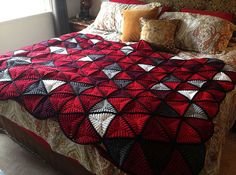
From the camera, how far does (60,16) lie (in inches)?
130

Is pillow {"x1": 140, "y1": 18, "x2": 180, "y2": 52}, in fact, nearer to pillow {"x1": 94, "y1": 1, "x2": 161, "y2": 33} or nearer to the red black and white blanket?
the red black and white blanket

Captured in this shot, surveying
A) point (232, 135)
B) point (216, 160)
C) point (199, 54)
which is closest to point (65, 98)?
point (216, 160)

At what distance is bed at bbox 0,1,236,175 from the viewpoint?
1.08m

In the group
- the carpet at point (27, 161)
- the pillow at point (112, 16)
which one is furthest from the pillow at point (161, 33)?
the carpet at point (27, 161)

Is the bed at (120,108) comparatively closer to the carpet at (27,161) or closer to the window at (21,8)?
the carpet at (27,161)

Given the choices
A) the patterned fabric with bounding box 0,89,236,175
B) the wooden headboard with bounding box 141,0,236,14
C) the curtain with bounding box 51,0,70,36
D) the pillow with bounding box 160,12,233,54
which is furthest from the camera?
the curtain with bounding box 51,0,70,36

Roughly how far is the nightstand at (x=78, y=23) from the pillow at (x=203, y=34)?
1.52m

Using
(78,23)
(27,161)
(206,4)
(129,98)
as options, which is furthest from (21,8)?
(129,98)

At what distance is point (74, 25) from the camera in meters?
3.43

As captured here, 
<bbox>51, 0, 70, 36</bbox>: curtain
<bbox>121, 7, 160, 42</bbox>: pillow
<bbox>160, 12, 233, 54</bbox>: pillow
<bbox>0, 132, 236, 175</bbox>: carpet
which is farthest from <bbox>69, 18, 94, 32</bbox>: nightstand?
<bbox>0, 132, 236, 175</bbox>: carpet

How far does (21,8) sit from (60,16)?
52 cm

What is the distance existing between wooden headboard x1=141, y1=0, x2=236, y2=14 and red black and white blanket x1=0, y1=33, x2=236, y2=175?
898 mm

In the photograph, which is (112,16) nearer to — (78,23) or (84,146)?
(78,23)

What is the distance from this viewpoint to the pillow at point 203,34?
81.5 inches
